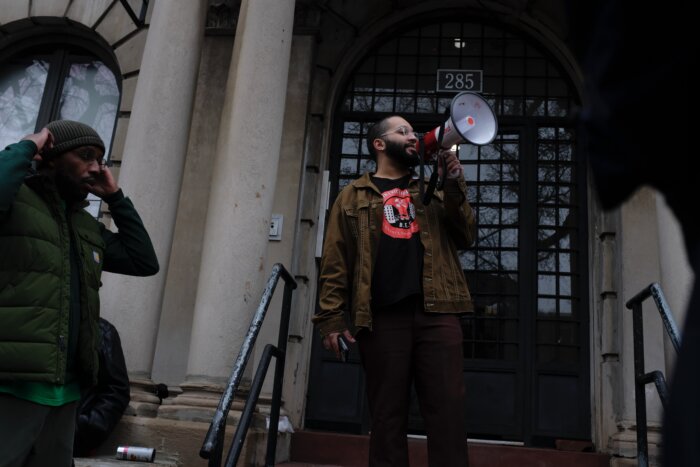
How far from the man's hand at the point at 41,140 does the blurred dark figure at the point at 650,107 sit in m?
2.44

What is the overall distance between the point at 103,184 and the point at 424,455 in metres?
4.12

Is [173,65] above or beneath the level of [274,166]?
above

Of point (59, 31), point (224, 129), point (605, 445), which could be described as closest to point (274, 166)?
point (224, 129)

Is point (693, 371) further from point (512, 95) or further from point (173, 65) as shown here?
point (512, 95)

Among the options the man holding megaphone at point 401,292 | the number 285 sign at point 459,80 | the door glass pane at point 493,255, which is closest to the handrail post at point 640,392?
the man holding megaphone at point 401,292

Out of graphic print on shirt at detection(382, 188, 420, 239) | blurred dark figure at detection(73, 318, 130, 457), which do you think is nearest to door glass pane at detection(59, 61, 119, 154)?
blurred dark figure at detection(73, 318, 130, 457)

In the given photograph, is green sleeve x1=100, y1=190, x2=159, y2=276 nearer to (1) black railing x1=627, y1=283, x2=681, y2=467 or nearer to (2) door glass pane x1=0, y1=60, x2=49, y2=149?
(1) black railing x1=627, y1=283, x2=681, y2=467

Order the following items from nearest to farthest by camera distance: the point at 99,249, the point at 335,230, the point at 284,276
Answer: the point at 99,249 < the point at 335,230 < the point at 284,276

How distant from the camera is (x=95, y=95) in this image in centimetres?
910

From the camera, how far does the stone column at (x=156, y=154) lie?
20.1 ft

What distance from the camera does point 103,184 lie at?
3.34m

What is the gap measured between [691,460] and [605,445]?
6375mm

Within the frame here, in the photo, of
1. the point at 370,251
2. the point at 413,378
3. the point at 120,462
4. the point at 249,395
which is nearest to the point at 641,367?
the point at 413,378

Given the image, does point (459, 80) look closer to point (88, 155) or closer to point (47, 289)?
point (88, 155)
